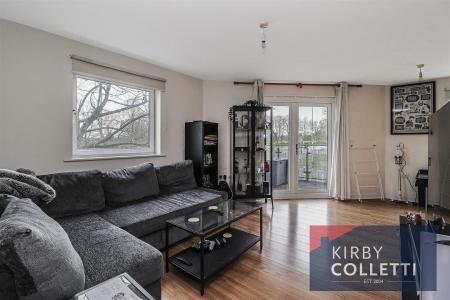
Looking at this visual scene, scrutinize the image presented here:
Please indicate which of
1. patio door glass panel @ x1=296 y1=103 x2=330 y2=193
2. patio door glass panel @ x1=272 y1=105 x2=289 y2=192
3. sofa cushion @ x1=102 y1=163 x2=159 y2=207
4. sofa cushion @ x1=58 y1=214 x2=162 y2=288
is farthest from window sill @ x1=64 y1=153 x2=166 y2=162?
patio door glass panel @ x1=296 y1=103 x2=330 y2=193

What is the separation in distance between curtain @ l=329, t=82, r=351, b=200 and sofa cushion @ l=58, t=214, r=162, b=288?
3.82m

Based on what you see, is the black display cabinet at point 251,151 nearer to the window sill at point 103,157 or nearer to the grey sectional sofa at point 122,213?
the grey sectional sofa at point 122,213

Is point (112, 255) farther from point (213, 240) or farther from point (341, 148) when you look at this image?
point (341, 148)

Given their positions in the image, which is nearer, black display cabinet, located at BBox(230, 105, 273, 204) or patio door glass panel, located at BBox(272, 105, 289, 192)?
black display cabinet, located at BBox(230, 105, 273, 204)

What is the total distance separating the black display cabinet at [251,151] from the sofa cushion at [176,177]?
0.93 meters

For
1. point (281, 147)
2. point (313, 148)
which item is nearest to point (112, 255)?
point (281, 147)

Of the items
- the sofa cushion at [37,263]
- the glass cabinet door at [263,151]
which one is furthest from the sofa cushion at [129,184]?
the glass cabinet door at [263,151]

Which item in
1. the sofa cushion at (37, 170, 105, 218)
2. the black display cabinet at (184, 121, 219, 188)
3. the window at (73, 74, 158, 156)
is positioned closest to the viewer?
the sofa cushion at (37, 170, 105, 218)

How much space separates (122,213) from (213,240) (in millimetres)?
954

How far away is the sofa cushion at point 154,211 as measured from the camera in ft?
6.58

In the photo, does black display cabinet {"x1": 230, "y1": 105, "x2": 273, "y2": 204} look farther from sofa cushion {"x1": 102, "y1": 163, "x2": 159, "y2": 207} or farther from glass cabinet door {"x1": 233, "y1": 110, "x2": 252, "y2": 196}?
sofa cushion {"x1": 102, "y1": 163, "x2": 159, "y2": 207}

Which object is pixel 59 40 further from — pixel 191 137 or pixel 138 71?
pixel 191 137

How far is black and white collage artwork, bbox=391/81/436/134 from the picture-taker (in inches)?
155

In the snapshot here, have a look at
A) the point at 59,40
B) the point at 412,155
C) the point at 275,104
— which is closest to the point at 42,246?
the point at 59,40
